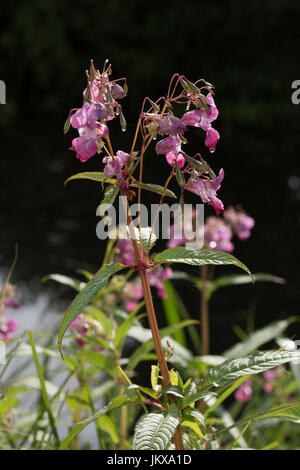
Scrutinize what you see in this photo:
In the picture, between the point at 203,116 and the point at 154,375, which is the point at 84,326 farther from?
the point at 203,116

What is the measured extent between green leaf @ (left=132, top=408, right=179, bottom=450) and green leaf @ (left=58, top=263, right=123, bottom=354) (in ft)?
0.30

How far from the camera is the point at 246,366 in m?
0.54

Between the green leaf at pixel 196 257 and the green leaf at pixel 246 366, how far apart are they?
0.32ft

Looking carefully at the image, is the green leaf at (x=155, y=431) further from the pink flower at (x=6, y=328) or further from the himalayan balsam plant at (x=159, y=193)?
the pink flower at (x=6, y=328)

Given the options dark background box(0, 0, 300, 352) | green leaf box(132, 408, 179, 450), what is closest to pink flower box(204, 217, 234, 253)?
green leaf box(132, 408, 179, 450)

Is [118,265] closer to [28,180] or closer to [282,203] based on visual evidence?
[282,203]

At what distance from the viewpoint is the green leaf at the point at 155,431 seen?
461mm

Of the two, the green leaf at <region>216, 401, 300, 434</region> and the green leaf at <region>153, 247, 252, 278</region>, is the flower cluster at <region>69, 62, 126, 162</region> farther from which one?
the green leaf at <region>216, 401, 300, 434</region>

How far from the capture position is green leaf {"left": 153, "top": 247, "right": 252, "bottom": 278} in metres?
0.49

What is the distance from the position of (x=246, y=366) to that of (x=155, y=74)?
4755 millimetres

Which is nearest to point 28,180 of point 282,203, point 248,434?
point 282,203

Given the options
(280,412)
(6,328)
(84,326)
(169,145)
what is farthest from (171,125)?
(6,328)

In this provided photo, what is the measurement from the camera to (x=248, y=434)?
0.96 meters
